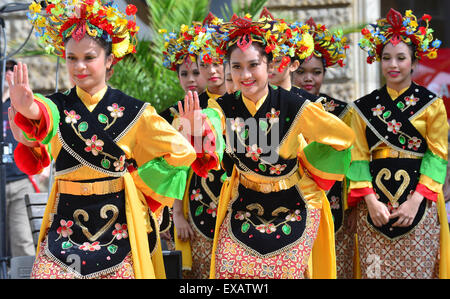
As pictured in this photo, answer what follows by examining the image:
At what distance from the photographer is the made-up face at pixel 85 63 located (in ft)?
14.2

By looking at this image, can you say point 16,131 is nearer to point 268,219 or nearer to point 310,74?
point 268,219

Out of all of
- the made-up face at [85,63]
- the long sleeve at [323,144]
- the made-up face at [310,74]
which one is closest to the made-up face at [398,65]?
the made-up face at [310,74]

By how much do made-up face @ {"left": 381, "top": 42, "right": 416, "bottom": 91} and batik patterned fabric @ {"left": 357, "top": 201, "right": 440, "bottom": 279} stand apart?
82 centimetres

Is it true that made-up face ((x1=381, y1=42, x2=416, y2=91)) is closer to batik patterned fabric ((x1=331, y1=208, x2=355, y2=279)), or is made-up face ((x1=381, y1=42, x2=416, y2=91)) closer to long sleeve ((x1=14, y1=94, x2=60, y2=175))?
batik patterned fabric ((x1=331, y1=208, x2=355, y2=279))

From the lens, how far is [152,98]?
7.71 metres

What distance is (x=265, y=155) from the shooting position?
4.60 metres

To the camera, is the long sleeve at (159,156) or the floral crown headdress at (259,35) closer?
the long sleeve at (159,156)

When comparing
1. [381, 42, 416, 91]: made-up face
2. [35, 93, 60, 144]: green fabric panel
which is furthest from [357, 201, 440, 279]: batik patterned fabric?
[35, 93, 60, 144]: green fabric panel

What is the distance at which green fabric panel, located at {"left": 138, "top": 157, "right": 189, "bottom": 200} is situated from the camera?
441cm

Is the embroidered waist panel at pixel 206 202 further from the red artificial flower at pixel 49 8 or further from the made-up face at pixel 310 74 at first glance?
the red artificial flower at pixel 49 8

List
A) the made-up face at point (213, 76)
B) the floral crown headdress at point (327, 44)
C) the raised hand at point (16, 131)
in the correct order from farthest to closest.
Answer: the floral crown headdress at point (327, 44) → the made-up face at point (213, 76) → the raised hand at point (16, 131)

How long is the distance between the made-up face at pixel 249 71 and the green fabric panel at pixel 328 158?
18.7 inches

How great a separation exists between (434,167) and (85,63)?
2.41 m

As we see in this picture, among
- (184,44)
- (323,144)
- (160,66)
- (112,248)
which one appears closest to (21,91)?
(112,248)
